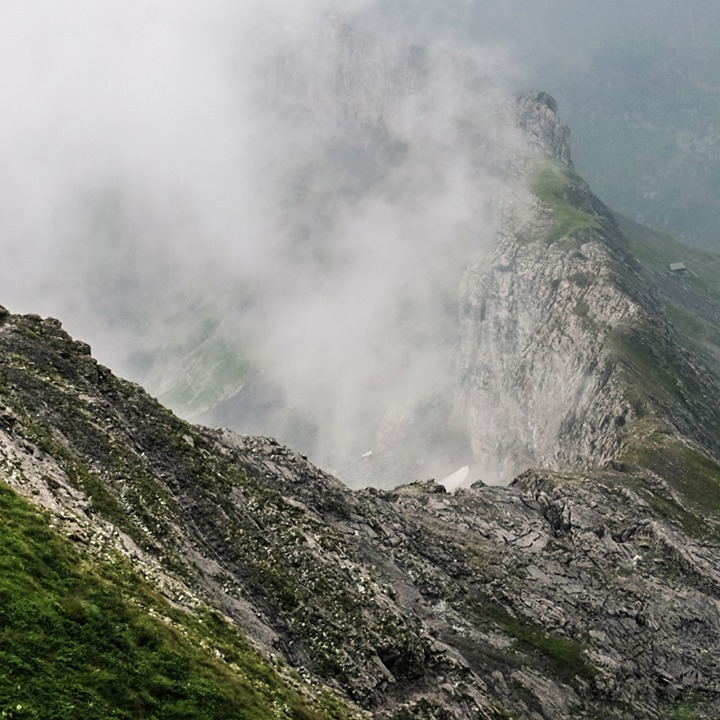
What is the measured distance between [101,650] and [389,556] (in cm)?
5514

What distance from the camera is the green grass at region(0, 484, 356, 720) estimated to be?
31.5m

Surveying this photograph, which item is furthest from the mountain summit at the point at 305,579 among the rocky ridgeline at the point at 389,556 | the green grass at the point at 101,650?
the rocky ridgeline at the point at 389,556

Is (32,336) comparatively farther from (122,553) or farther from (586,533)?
(586,533)

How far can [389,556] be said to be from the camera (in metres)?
87.1

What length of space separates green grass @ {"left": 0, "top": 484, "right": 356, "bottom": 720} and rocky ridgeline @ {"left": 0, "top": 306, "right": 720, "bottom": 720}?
3.94 m

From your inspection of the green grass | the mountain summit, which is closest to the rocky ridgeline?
the mountain summit

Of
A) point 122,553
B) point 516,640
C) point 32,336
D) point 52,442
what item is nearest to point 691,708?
point 516,640

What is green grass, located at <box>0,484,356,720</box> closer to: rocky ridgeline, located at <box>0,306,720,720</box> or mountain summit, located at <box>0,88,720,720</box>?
mountain summit, located at <box>0,88,720,720</box>

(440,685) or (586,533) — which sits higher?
(586,533)

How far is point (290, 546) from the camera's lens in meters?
68.9

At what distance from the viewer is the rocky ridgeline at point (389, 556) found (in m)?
56.5

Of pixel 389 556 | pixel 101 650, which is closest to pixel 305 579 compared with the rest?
pixel 389 556

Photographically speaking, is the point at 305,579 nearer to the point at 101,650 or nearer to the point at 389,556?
the point at 389,556

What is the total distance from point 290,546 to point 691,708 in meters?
51.2
